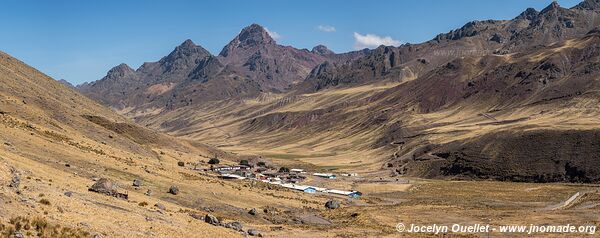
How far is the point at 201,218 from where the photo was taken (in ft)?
172

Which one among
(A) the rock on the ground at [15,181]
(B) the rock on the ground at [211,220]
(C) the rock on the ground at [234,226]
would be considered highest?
(A) the rock on the ground at [15,181]

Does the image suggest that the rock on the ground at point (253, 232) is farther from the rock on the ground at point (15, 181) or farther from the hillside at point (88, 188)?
the rock on the ground at point (15, 181)

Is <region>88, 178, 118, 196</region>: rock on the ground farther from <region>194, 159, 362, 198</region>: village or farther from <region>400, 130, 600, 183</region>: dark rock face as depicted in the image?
<region>400, 130, 600, 183</region>: dark rock face

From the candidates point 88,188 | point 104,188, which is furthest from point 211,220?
point 88,188

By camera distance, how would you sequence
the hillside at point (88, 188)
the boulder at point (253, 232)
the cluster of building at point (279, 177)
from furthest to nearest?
the cluster of building at point (279, 177) → the boulder at point (253, 232) → the hillside at point (88, 188)

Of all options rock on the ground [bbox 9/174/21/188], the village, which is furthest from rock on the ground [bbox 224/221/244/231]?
the village

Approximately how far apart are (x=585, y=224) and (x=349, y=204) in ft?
125

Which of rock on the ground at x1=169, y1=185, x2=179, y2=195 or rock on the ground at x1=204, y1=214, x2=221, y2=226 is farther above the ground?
rock on the ground at x1=169, y1=185, x2=179, y2=195

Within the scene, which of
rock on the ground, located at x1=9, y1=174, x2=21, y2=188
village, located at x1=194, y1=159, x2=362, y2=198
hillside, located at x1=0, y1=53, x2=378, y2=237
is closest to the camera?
hillside, located at x1=0, y1=53, x2=378, y2=237

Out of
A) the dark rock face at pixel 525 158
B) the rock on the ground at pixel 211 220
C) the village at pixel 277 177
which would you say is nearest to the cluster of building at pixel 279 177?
the village at pixel 277 177

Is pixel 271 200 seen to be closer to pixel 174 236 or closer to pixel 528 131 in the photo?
pixel 174 236

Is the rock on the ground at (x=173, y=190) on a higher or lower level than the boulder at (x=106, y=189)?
lower

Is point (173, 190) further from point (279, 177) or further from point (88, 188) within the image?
point (279, 177)

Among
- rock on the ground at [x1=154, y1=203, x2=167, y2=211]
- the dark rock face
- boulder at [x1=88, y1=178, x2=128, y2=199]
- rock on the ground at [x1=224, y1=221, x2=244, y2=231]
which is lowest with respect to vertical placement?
rock on the ground at [x1=224, y1=221, x2=244, y2=231]
